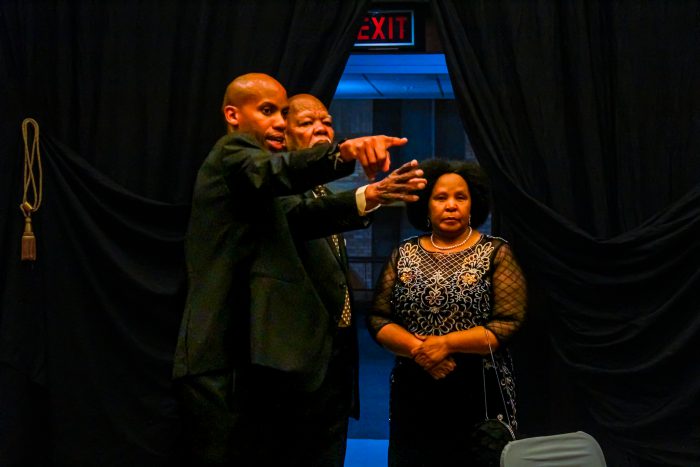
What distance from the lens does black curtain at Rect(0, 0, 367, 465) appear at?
Answer: 388 cm

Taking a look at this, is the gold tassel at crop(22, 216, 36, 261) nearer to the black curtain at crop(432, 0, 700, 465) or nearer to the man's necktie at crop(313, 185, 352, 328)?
the man's necktie at crop(313, 185, 352, 328)

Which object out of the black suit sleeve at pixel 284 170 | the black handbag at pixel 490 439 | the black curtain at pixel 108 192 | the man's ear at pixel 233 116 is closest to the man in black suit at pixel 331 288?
the black suit sleeve at pixel 284 170

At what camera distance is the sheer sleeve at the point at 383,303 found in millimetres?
3248

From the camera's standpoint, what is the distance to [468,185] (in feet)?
10.8

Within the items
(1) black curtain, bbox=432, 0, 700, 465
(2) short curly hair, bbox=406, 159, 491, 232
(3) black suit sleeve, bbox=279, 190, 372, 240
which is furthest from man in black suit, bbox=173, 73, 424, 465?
(1) black curtain, bbox=432, 0, 700, 465

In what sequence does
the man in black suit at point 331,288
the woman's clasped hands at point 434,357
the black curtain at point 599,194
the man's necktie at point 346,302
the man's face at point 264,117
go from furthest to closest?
the black curtain at point 599,194 → the woman's clasped hands at point 434,357 → the man's necktie at point 346,302 → the man's face at point 264,117 → the man in black suit at point 331,288

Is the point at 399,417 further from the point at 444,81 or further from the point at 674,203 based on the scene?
the point at 444,81

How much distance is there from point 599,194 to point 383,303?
1.01 m

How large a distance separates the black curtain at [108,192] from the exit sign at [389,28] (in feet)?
1.07

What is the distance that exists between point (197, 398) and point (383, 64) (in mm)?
3516

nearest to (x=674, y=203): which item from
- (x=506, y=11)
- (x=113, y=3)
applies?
(x=506, y=11)

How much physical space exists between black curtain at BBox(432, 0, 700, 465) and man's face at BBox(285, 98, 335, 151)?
2.55 feet

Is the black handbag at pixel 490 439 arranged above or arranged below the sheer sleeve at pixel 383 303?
below

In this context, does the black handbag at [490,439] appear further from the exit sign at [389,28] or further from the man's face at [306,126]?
the exit sign at [389,28]
